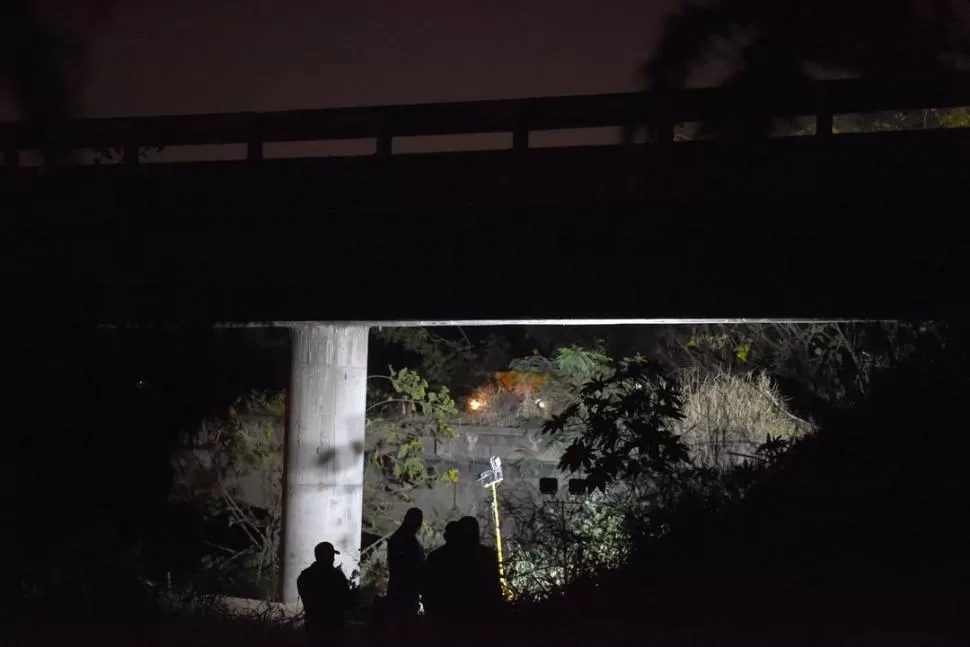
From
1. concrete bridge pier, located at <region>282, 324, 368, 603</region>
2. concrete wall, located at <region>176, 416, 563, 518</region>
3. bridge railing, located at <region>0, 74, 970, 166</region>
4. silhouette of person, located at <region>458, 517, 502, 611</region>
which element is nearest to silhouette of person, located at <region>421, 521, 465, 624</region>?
silhouette of person, located at <region>458, 517, 502, 611</region>

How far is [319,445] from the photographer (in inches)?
443

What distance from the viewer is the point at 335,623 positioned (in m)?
8.41

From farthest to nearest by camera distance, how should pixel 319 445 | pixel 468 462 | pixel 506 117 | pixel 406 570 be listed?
pixel 468 462 → pixel 319 445 → pixel 506 117 → pixel 406 570

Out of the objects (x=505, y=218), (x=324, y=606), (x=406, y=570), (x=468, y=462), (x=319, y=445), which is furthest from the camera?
(x=468, y=462)

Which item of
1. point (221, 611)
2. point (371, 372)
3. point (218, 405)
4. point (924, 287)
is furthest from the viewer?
point (371, 372)

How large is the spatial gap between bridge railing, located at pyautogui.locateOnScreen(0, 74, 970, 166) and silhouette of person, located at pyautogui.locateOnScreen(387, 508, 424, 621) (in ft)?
11.1

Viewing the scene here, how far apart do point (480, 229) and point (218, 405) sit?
15.5 feet

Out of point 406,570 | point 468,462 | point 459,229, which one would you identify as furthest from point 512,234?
point 468,462

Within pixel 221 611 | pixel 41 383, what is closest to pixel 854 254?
pixel 221 611

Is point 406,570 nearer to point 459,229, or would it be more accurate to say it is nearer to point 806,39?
point 459,229

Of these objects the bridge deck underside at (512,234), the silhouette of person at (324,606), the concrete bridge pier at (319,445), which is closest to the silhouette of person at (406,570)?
the silhouette of person at (324,606)

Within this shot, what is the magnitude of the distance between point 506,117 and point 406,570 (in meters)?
3.85

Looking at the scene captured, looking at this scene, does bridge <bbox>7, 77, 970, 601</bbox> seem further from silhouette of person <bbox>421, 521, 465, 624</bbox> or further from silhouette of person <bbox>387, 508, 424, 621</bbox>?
silhouette of person <bbox>421, 521, 465, 624</bbox>

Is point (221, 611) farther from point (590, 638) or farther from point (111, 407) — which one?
point (590, 638)
